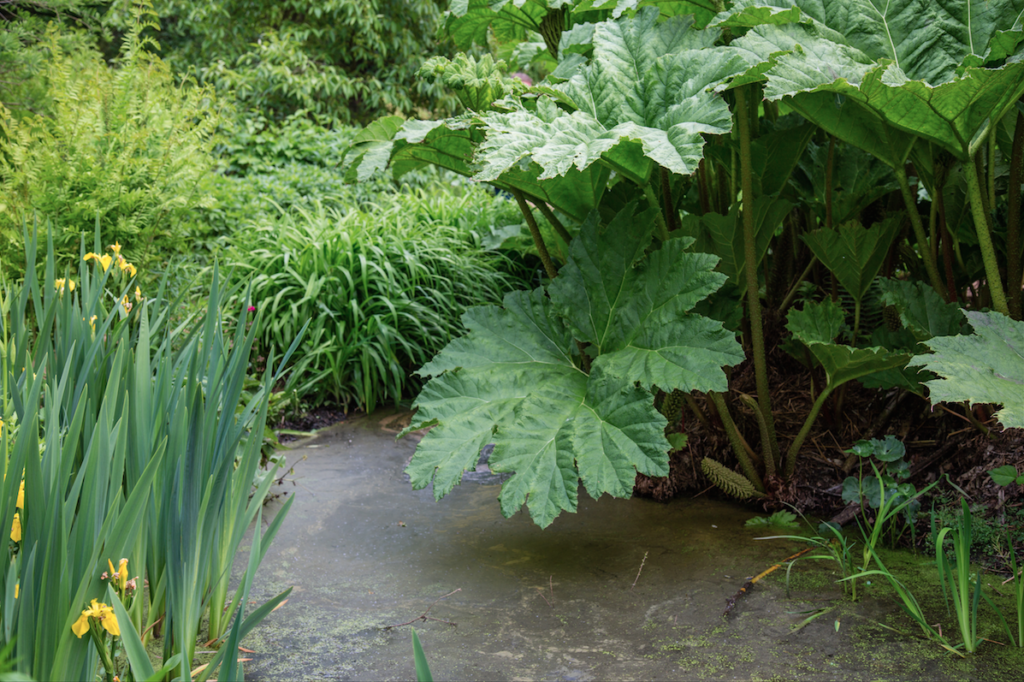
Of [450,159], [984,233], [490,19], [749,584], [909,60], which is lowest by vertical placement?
[749,584]

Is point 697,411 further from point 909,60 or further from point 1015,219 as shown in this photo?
point 909,60

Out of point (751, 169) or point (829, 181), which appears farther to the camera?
point (829, 181)

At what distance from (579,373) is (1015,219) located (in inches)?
46.1

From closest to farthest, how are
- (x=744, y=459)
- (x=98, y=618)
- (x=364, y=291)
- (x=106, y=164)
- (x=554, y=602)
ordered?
1. (x=98, y=618)
2. (x=554, y=602)
3. (x=744, y=459)
4. (x=106, y=164)
5. (x=364, y=291)

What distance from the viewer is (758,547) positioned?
2.01 meters

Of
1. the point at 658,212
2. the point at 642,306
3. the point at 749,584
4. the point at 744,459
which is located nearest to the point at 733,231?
the point at 658,212

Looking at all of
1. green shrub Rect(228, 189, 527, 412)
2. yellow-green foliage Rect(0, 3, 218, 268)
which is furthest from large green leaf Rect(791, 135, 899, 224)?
yellow-green foliage Rect(0, 3, 218, 268)

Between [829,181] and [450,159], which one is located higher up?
[450,159]

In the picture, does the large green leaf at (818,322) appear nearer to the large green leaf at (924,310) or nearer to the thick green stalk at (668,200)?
the large green leaf at (924,310)

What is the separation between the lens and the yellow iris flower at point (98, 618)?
101 cm

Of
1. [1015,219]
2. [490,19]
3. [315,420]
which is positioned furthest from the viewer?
[315,420]

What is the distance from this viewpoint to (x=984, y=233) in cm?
184

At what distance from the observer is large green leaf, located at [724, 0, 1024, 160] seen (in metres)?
1.57

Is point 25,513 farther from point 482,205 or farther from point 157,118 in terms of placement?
point 482,205
